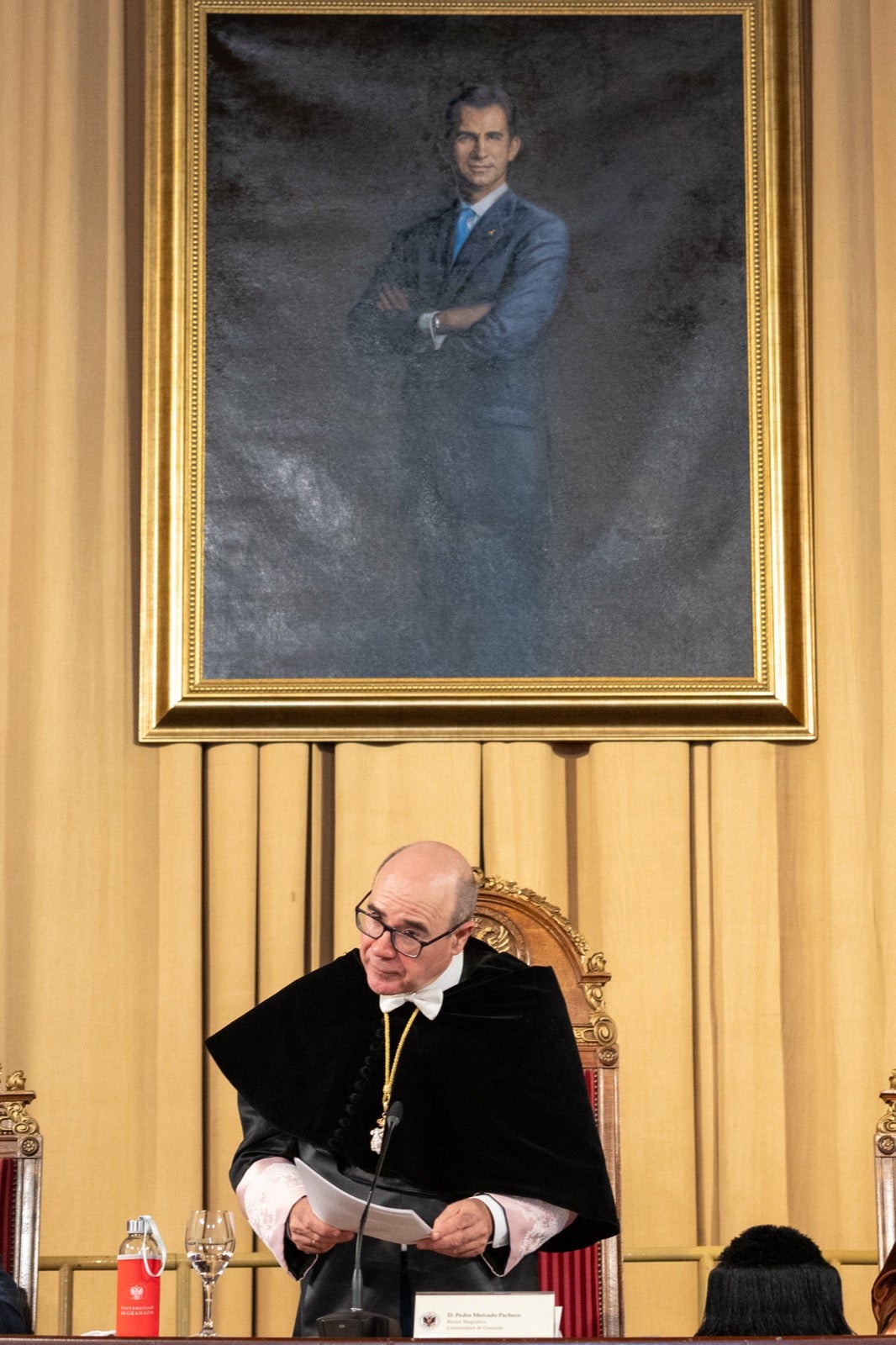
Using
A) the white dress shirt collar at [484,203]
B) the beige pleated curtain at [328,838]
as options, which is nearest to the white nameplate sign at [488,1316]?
the beige pleated curtain at [328,838]

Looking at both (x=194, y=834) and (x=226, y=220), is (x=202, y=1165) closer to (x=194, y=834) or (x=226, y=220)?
(x=194, y=834)

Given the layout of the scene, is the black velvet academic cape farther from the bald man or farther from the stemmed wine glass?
the stemmed wine glass

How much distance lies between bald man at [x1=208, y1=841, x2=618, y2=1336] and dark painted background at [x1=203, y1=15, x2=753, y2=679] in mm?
1300

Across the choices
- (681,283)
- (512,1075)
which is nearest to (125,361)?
(681,283)

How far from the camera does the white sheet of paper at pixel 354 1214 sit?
2.63m

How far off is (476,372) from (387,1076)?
6.75 feet

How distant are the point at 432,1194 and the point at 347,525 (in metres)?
1.94

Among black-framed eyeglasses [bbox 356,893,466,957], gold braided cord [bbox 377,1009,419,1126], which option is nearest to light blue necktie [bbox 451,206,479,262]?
black-framed eyeglasses [bbox 356,893,466,957]

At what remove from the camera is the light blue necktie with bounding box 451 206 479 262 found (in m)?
4.59

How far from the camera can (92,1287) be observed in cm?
419

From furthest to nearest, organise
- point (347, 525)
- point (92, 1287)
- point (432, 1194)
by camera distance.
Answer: point (347, 525) → point (92, 1287) → point (432, 1194)

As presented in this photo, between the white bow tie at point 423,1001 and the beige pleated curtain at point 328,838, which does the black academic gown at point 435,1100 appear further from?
the beige pleated curtain at point 328,838

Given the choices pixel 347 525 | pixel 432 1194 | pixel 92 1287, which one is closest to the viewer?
pixel 432 1194

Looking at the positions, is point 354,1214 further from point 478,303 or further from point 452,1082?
point 478,303
